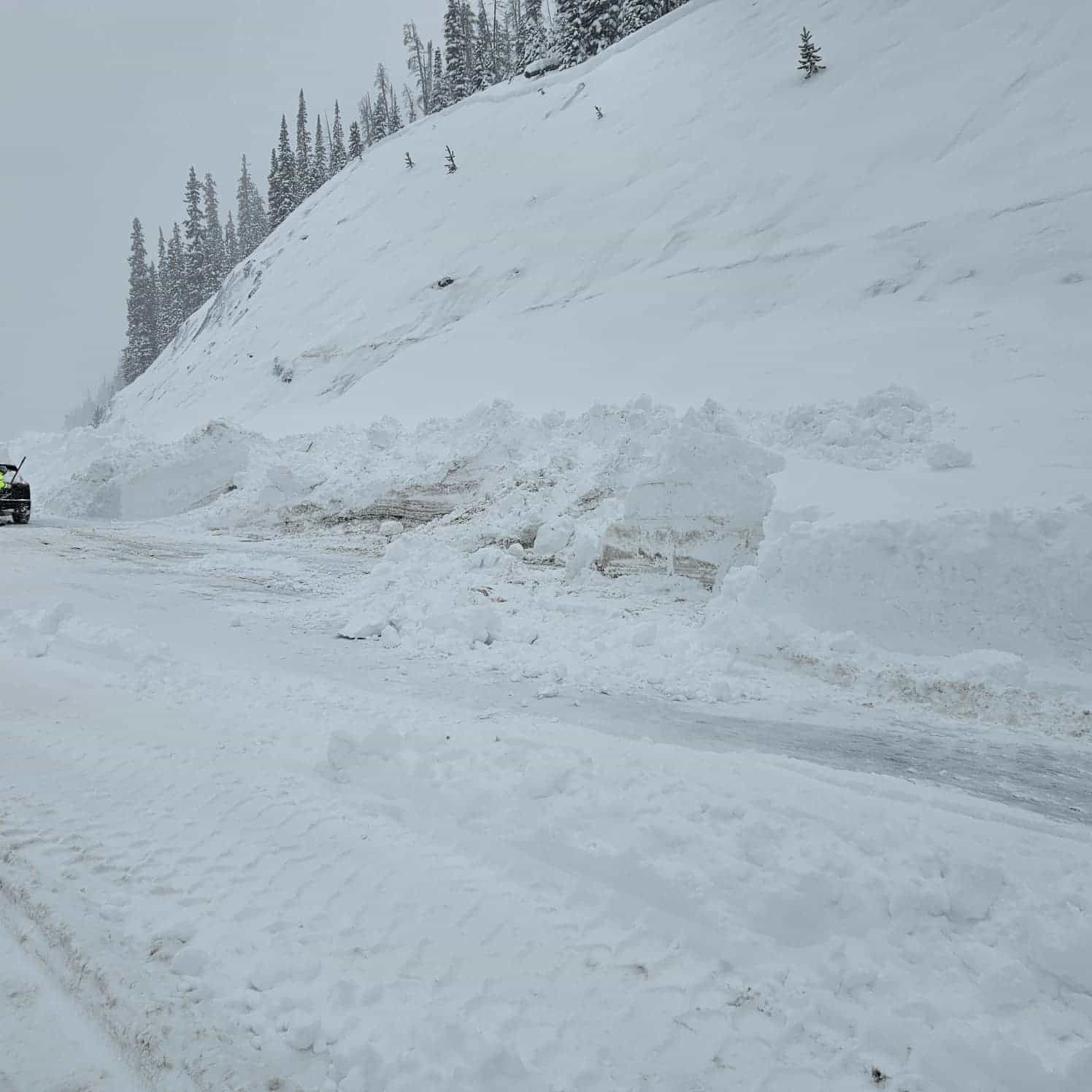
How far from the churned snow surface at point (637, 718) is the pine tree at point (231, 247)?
55.8m

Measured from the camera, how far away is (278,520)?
589 inches

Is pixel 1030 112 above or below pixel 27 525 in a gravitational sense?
above

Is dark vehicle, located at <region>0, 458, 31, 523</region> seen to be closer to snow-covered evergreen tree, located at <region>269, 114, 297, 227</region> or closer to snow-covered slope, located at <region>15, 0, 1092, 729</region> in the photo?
snow-covered slope, located at <region>15, 0, 1092, 729</region>

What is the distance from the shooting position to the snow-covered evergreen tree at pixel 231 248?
63.1 metres

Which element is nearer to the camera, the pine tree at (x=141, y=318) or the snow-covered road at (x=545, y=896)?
the snow-covered road at (x=545, y=896)

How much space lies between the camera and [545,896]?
3.01 m

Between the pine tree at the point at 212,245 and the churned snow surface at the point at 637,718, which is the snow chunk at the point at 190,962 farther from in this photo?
the pine tree at the point at 212,245

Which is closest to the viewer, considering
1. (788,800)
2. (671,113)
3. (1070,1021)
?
(1070,1021)

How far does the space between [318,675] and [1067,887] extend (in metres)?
5.45

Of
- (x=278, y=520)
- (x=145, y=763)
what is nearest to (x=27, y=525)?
(x=278, y=520)

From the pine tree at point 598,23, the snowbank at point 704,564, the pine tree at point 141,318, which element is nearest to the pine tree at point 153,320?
the pine tree at point 141,318

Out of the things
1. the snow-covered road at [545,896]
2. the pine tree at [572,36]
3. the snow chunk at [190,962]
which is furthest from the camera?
the pine tree at [572,36]

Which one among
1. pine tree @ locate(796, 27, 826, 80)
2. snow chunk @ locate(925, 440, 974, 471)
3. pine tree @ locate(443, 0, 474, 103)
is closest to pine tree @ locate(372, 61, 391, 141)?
pine tree @ locate(443, 0, 474, 103)

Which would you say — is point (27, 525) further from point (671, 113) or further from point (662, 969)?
point (671, 113)
